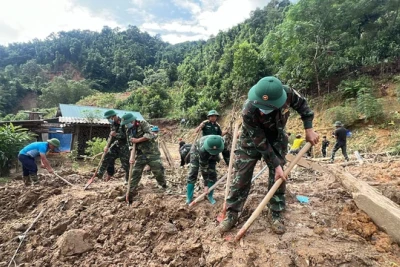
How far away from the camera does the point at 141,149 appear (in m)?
5.08

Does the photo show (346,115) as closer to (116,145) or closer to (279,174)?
(116,145)

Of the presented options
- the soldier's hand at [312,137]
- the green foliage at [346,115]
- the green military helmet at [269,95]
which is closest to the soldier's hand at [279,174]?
the soldier's hand at [312,137]

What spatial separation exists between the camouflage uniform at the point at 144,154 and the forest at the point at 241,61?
39.3 feet

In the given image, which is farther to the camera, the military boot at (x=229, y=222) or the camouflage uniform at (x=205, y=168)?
the camouflage uniform at (x=205, y=168)

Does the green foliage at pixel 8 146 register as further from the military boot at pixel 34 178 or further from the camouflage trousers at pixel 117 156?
the camouflage trousers at pixel 117 156

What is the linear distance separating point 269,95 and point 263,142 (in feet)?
1.87

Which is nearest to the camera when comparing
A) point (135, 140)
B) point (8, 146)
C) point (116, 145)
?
point (135, 140)

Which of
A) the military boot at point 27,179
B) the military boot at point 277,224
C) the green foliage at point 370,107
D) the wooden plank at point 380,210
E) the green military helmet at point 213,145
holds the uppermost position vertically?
the green foliage at point 370,107

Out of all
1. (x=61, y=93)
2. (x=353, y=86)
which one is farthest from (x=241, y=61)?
(x=61, y=93)

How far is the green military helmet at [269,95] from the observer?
247 centimetres

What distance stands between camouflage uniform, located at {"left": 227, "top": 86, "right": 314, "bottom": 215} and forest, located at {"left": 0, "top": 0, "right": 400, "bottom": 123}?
12269mm

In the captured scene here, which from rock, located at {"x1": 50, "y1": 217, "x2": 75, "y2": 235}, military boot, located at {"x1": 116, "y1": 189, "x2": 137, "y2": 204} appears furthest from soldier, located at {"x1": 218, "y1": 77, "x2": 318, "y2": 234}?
rock, located at {"x1": 50, "y1": 217, "x2": 75, "y2": 235}

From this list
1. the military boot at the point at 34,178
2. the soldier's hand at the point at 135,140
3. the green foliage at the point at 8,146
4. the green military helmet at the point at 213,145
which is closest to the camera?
the green military helmet at the point at 213,145

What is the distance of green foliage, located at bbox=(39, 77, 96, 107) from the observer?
117 ft
